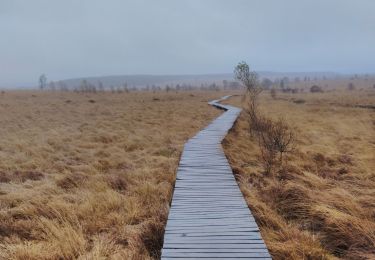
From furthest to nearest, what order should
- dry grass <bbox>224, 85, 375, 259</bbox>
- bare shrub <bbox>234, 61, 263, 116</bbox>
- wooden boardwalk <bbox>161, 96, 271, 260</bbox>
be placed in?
bare shrub <bbox>234, 61, 263, 116</bbox> → dry grass <bbox>224, 85, 375, 259</bbox> → wooden boardwalk <bbox>161, 96, 271, 260</bbox>

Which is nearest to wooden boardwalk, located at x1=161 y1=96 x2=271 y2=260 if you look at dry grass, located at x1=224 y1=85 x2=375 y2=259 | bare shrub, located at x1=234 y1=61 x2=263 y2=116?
dry grass, located at x1=224 y1=85 x2=375 y2=259

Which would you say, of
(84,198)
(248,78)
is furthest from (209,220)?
(248,78)

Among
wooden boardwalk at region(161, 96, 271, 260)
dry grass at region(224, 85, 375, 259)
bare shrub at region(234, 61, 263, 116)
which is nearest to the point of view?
wooden boardwalk at region(161, 96, 271, 260)

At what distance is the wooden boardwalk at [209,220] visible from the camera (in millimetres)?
4012

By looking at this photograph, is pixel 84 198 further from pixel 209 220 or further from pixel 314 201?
pixel 314 201

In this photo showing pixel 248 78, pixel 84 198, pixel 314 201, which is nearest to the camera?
pixel 314 201

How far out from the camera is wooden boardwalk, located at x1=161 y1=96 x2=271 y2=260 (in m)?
4.01

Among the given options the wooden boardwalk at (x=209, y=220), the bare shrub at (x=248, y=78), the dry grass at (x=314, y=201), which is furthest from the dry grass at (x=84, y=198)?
the bare shrub at (x=248, y=78)

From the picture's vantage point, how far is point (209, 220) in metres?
4.91

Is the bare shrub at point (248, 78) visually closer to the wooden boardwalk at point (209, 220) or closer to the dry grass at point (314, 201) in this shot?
the dry grass at point (314, 201)

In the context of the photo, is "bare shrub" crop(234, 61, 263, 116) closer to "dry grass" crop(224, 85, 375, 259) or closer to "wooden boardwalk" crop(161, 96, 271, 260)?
"dry grass" crop(224, 85, 375, 259)

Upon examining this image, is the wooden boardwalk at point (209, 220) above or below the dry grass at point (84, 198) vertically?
above

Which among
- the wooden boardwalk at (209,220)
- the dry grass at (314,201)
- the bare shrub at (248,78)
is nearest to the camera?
the wooden boardwalk at (209,220)

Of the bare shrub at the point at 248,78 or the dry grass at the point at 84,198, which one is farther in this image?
the bare shrub at the point at 248,78
